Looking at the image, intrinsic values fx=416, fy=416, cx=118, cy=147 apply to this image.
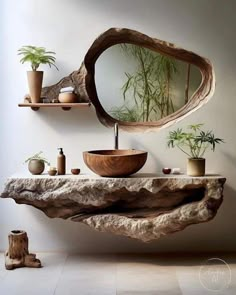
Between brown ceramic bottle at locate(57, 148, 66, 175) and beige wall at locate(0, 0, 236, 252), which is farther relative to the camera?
beige wall at locate(0, 0, 236, 252)

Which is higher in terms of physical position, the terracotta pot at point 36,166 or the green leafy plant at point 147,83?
the green leafy plant at point 147,83

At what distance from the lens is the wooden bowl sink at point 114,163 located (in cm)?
306

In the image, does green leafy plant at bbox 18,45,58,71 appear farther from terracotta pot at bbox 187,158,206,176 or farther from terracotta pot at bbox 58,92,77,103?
terracotta pot at bbox 187,158,206,176

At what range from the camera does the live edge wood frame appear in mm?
3480

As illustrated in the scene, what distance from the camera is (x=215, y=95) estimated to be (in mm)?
3512

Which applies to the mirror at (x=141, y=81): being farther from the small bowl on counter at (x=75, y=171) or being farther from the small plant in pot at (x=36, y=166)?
the small plant in pot at (x=36, y=166)

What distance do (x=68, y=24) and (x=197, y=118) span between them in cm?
134

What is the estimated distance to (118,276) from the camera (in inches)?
121

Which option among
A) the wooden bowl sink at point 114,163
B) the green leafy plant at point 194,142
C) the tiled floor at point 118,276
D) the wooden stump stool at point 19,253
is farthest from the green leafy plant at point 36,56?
the tiled floor at point 118,276

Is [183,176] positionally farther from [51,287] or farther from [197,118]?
[51,287]

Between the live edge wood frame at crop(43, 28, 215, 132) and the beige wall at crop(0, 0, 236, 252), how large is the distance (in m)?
0.05

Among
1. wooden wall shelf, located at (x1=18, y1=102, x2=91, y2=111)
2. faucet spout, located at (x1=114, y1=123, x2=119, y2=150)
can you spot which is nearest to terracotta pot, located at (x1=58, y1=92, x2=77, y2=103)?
wooden wall shelf, located at (x1=18, y1=102, x2=91, y2=111)

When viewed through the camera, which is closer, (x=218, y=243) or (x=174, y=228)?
(x=174, y=228)

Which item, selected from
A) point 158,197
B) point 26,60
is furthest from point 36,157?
point 158,197
